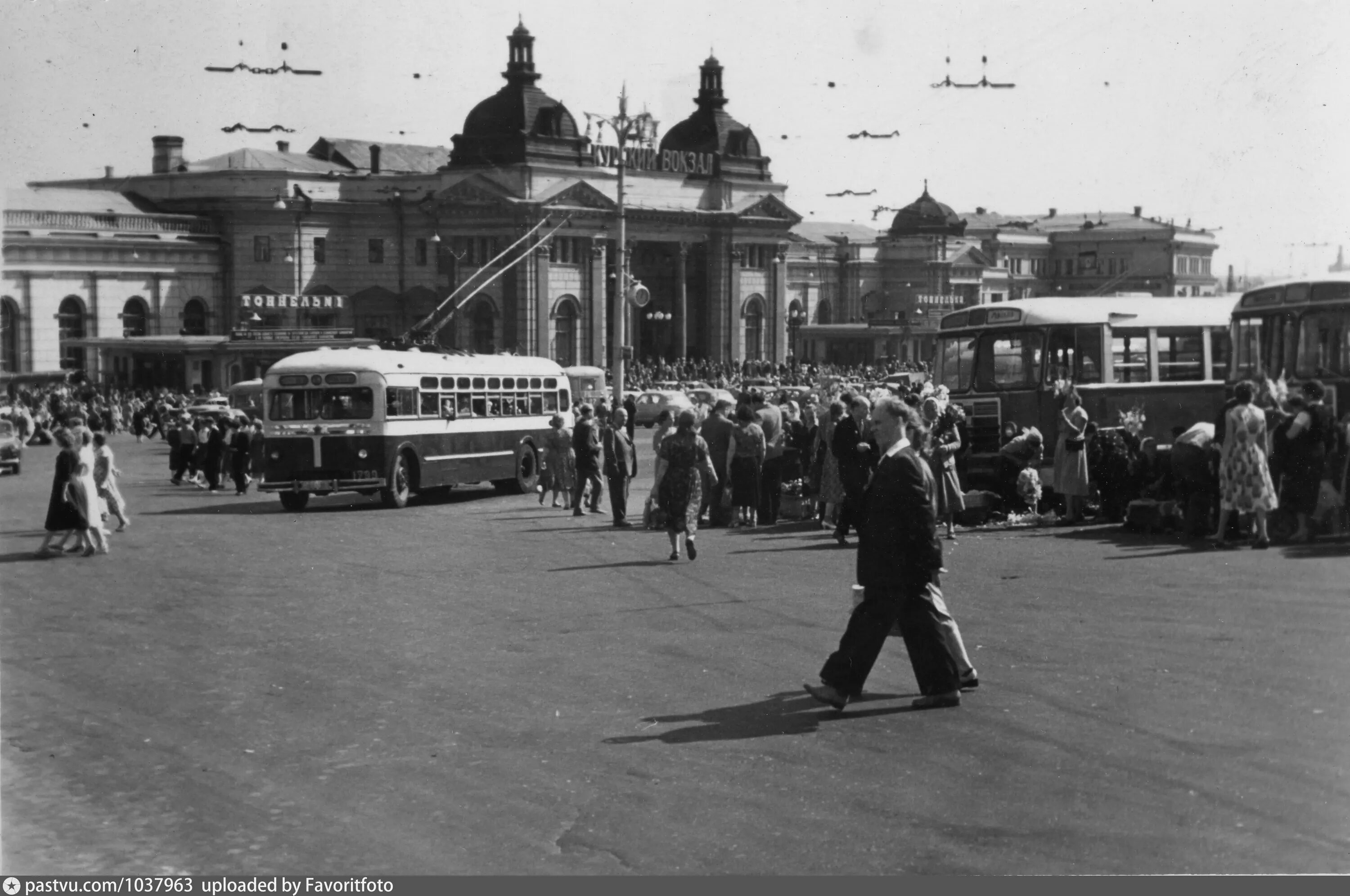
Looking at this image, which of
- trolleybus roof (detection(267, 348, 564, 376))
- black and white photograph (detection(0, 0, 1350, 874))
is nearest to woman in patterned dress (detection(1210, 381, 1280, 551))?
black and white photograph (detection(0, 0, 1350, 874))

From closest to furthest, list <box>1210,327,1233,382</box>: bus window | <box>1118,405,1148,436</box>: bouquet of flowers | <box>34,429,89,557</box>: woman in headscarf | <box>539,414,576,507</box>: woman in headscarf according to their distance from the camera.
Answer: <box>34,429,89,557</box>: woman in headscarf
<box>1118,405,1148,436</box>: bouquet of flowers
<box>1210,327,1233,382</box>: bus window
<box>539,414,576,507</box>: woman in headscarf

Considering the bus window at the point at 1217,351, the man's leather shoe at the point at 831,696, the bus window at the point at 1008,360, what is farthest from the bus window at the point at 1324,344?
the man's leather shoe at the point at 831,696

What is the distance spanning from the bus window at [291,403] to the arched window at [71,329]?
47495 mm

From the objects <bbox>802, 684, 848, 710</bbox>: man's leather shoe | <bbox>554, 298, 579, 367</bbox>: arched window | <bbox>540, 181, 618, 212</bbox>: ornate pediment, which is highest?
<bbox>540, 181, 618, 212</bbox>: ornate pediment

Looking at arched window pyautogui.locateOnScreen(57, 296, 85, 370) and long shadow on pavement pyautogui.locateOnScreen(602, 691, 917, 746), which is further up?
arched window pyautogui.locateOnScreen(57, 296, 85, 370)

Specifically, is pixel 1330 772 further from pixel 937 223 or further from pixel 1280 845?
pixel 937 223

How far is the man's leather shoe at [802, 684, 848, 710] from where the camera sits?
10.6 meters

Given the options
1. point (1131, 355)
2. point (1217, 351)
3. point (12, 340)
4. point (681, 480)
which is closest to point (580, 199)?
point (12, 340)

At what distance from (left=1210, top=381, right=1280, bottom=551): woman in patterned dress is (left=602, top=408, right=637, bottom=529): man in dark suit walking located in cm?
912

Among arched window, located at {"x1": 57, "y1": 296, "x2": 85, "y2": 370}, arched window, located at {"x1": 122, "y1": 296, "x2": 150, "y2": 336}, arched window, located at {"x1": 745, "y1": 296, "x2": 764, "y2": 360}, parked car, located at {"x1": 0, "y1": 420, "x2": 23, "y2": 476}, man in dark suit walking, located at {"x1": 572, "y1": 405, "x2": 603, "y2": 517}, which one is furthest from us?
arched window, located at {"x1": 745, "y1": 296, "x2": 764, "y2": 360}

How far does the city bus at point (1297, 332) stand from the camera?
19828 millimetres

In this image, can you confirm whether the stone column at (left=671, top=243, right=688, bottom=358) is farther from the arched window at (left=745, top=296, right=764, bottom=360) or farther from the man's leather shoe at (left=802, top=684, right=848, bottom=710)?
the man's leather shoe at (left=802, top=684, right=848, bottom=710)

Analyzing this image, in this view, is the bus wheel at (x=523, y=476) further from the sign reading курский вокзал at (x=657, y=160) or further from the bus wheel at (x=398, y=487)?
the sign reading курский вокзал at (x=657, y=160)

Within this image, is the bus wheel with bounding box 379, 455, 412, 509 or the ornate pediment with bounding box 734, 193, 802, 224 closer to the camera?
the bus wheel with bounding box 379, 455, 412, 509
